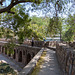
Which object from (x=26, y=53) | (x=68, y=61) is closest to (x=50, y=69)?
(x=68, y=61)

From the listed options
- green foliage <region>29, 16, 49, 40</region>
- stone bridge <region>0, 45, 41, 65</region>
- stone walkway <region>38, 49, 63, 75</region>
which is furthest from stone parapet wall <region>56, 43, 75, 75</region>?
stone bridge <region>0, 45, 41, 65</region>

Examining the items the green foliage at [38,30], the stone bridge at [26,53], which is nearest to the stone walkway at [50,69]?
the green foliage at [38,30]

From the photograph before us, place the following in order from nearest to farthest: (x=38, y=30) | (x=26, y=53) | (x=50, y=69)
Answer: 1. (x=50, y=69)
2. (x=38, y=30)
3. (x=26, y=53)

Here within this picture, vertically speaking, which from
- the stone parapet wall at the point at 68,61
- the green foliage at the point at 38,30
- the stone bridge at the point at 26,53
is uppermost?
the green foliage at the point at 38,30

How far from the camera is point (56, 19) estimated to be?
25.6 feet

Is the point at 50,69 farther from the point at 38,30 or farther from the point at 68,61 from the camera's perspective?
the point at 38,30

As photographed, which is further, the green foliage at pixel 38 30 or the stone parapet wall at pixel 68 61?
the green foliage at pixel 38 30

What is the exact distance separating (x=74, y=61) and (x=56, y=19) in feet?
18.8

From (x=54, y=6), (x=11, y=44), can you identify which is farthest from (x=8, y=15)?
(x=54, y=6)

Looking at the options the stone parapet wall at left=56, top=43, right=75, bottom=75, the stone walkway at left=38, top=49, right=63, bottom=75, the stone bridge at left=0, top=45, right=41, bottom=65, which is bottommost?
the stone bridge at left=0, top=45, right=41, bottom=65

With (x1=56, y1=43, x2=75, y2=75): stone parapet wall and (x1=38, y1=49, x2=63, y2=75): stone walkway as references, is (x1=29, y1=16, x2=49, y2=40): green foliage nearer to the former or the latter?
(x1=38, y1=49, x2=63, y2=75): stone walkway

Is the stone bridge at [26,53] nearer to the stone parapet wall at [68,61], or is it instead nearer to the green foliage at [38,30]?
the green foliage at [38,30]

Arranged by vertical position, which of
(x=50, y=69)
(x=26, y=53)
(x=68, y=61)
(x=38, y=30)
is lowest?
(x=26, y=53)

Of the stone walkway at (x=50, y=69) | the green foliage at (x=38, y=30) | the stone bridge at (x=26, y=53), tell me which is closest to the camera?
the stone walkway at (x=50, y=69)
